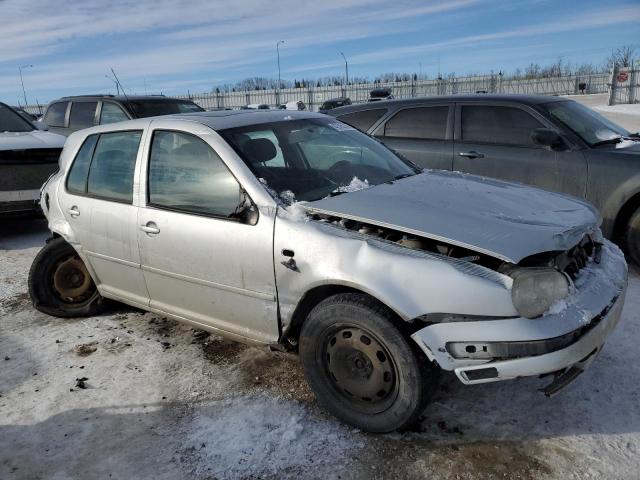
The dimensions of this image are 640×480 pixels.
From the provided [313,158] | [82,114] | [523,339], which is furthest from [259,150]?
[82,114]

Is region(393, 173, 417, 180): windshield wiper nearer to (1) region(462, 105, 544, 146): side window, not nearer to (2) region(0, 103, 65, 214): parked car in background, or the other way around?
(1) region(462, 105, 544, 146): side window

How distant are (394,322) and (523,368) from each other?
0.60 m

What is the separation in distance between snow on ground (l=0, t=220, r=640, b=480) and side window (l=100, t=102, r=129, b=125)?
20.8 ft

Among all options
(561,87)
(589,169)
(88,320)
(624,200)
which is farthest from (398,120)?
(561,87)

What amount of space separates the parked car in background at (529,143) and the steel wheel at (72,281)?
3.63m

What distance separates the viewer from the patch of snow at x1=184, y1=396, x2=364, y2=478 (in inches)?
105

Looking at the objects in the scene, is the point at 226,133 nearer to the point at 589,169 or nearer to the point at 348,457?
the point at 348,457

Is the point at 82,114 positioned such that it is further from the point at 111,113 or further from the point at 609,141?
the point at 609,141

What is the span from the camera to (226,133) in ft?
11.2

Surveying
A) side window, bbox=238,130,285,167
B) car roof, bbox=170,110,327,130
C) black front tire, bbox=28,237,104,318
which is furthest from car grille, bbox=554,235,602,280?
black front tire, bbox=28,237,104,318

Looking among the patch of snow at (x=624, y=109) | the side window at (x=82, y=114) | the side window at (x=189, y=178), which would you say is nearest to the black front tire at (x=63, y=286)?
the side window at (x=189, y=178)

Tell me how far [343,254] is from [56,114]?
379 inches

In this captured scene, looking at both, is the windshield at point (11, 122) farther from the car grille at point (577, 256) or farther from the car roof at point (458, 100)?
the car grille at point (577, 256)

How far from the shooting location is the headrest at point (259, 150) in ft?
10.9
